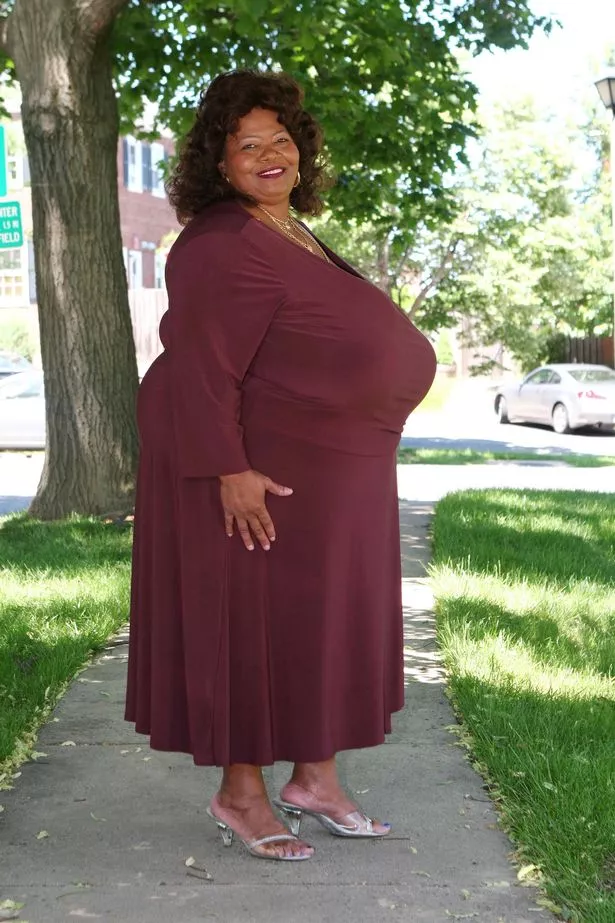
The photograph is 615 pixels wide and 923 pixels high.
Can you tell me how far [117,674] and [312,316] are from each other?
2.63m

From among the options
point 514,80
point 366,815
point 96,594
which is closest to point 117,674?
point 96,594

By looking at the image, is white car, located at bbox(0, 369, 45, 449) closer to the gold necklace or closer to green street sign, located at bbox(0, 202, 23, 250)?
green street sign, located at bbox(0, 202, 23, 250)

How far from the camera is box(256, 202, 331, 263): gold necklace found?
348 centimetres

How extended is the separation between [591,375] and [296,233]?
73.7ft

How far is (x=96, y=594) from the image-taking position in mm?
6789

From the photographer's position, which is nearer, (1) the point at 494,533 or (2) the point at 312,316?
(2) the point at 312,316

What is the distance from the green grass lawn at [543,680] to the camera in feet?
11.1

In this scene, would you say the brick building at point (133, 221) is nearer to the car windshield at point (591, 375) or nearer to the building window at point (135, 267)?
the building window at point (135, 267)

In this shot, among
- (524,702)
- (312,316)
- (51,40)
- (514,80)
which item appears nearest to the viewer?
(312,316)

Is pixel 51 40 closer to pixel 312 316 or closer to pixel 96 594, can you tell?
pixel 96 594

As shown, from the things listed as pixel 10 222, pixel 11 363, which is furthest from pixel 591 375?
pixel 10 222

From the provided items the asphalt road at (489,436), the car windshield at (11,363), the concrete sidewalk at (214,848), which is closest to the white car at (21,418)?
the asphalt road at (489,436)

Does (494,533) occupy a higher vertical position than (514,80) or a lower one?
lower

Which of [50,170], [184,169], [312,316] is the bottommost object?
[312,316]
